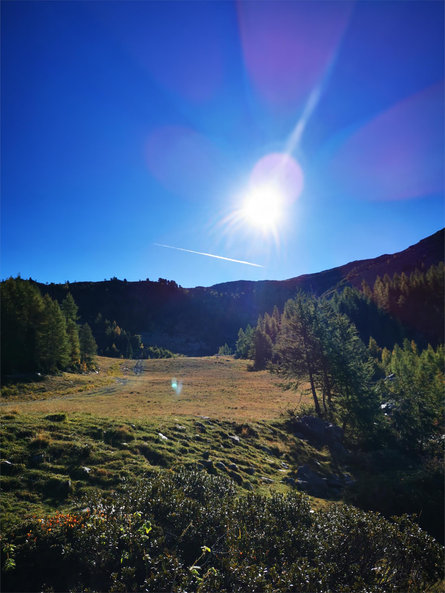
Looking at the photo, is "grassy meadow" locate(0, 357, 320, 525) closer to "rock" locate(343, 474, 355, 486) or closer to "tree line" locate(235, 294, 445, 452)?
"rock" locate(343, 474, 355, 486)

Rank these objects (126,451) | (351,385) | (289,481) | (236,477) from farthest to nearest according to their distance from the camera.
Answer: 1. (351,385)
2. (289,481)
3. (236,477)
4. (126,451)

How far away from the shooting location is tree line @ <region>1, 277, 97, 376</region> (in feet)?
132

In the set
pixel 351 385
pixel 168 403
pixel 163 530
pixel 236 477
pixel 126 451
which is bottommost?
pixel 168 403

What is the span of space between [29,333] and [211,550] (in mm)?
47210

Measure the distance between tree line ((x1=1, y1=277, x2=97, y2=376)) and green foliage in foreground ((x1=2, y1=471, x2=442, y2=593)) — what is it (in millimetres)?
40585

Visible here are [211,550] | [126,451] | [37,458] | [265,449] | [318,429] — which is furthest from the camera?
[318,429]

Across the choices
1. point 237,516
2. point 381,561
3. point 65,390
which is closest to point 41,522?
point 237,516

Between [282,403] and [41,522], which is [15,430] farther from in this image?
[282,403]

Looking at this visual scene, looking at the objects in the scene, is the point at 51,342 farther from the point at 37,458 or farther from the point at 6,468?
the point at 6,468

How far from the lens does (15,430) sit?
41.4 ft

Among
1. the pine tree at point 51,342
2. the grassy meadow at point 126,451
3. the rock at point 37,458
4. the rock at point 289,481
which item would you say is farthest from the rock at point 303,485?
the pine tree at point 51,342

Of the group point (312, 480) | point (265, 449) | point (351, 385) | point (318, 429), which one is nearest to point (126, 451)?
point (265, 449)

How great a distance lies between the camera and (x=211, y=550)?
6.96 meters

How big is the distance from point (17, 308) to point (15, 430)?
3766 cm
